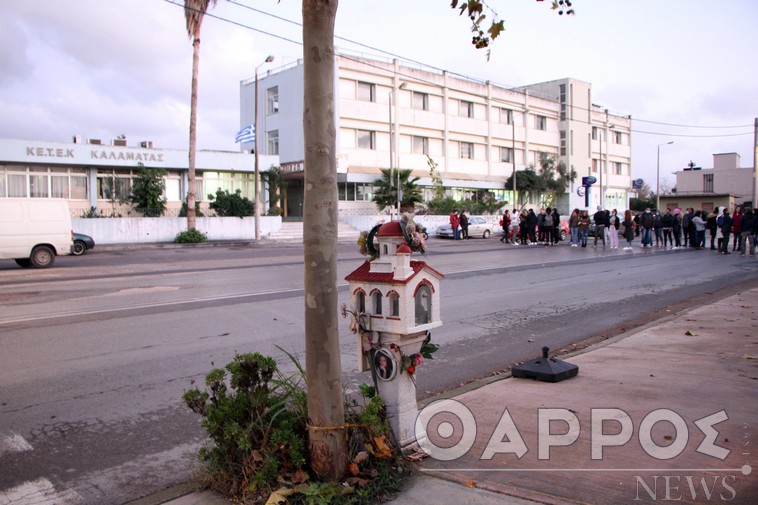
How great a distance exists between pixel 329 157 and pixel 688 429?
11.3ft

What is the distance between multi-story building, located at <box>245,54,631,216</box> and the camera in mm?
48156

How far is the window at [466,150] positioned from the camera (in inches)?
2284

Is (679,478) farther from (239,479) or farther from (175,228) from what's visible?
(175,228)

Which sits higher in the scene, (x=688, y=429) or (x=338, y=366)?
(x=338, y=366)

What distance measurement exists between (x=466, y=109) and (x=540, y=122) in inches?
496

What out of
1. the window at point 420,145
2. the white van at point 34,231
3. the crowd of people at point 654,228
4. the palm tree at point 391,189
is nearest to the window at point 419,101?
the window at point 420,145

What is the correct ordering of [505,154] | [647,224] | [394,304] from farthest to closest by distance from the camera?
[505,154]
[647,224]
[394,304]

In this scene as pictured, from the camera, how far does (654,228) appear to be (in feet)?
98.9

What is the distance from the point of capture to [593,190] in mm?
74688

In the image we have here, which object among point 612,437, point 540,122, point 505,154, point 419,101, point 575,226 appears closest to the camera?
point 612,437

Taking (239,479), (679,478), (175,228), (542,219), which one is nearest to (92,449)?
(239,479)

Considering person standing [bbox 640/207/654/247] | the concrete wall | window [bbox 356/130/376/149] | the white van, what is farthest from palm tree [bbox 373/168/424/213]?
the white van

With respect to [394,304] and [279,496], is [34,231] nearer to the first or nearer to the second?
[394,304]

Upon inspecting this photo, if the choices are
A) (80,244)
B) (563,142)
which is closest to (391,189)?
(80,244)
